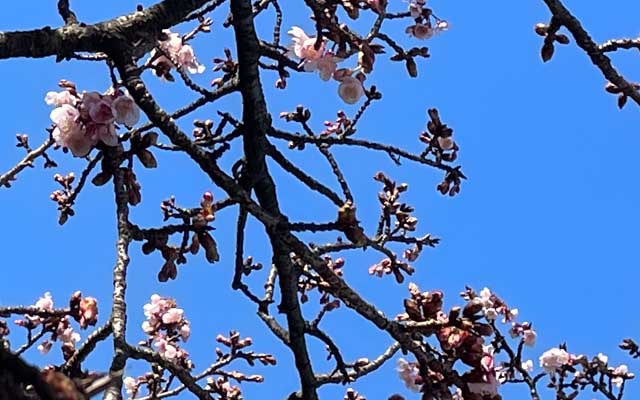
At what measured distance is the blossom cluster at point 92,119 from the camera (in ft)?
8.21

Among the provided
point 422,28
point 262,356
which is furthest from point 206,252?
point 422,28

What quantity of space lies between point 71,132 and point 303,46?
1373mm

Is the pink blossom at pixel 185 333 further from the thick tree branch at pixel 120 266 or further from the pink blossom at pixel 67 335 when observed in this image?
the thick tree branch at pixel 120 266

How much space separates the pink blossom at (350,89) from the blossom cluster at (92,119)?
3.63 ft

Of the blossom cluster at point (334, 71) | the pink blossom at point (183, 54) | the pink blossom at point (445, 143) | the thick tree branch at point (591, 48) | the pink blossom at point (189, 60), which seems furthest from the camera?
the pink blossom at point (189, 60)

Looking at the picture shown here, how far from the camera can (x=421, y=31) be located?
478 cm

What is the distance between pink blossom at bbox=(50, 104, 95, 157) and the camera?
2.54 meters

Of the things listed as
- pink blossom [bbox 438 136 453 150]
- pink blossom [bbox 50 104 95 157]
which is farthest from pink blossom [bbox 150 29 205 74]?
pink blossom [bbox 50 104 95 157]

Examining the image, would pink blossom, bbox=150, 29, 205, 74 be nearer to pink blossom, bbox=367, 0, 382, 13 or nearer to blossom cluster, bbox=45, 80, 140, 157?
pink blossom, bbox=367, 0, 382, 13

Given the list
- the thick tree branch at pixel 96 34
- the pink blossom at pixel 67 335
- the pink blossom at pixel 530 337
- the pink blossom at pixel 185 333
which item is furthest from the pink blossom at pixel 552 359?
Result: the thick tree branch at pixel 96 34

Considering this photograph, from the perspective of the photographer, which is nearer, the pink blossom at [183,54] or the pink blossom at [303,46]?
the pink blossom at [303,46]

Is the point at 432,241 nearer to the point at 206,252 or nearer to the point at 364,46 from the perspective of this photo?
the point at 364,46

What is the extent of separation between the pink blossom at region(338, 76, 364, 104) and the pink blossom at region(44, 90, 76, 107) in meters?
1.17

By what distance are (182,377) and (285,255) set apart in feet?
2.04
